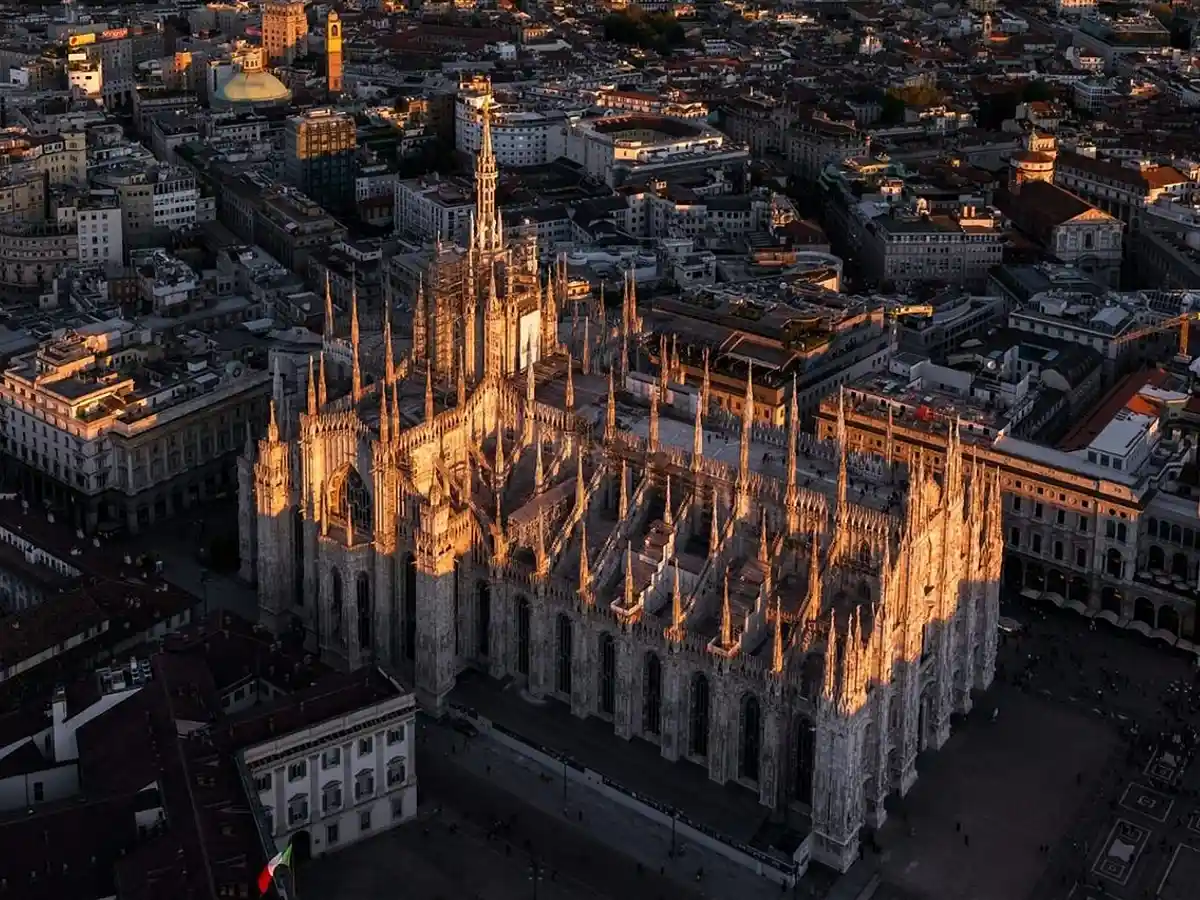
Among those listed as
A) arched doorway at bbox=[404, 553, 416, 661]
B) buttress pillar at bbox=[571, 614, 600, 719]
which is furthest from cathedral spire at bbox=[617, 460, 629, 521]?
arched doorway at bbox=[404, 553, 416, 661]

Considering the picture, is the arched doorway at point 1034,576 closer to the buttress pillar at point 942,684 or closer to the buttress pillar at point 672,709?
the buttress pillar at point 942,684

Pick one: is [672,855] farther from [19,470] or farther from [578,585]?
[19,470]

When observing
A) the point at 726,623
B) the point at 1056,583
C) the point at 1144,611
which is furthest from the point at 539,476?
the point at 1144,611

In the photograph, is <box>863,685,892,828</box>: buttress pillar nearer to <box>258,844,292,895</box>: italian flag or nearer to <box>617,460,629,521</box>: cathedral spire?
<box>617,460,629,521</box>: cathedral spire

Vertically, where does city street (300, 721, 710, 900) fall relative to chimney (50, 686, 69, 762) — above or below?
below

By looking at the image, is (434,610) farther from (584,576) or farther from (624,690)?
(624,690)

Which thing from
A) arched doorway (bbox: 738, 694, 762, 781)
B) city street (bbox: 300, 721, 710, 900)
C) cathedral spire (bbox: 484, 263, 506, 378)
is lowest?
city street (bbox: 300, 721, 710, 900)

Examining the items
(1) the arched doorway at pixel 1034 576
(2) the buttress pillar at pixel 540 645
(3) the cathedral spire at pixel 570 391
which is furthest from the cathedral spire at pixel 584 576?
(1) the arched doorway at pixel 1034 576

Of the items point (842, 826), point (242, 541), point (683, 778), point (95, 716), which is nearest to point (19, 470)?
point (242, 541)
